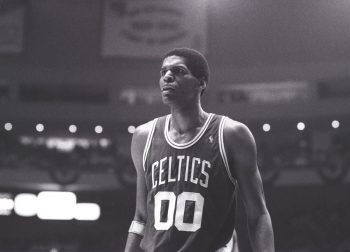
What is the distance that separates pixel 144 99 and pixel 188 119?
13467 millimetres

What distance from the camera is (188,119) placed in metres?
2.74

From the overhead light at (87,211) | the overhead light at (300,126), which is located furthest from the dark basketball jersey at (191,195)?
the overhead light at (87,211)

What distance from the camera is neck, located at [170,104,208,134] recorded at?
2729 millimetres

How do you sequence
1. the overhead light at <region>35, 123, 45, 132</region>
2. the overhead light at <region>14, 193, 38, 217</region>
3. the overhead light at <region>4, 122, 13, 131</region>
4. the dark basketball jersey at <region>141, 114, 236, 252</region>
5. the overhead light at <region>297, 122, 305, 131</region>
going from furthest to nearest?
the overhead light at <region>14, 193, 38, 217</region>
the overhead light at <region>35, 123, 45, 132</region>
the overhead light at <region>4, 122, 13, 131</region>
the overhead light at <region>297, 122, 305, 131</region>
the dark basketball jersey at <region>141, 114, 236, 252</region>

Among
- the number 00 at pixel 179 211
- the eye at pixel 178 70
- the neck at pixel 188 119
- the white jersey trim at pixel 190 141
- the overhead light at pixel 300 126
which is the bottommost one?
the number 00 at pixel 179 211

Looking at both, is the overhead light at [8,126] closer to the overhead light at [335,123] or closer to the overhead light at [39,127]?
the overhead light at [39,127]

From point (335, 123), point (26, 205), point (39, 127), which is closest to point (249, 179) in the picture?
point (335, 123)

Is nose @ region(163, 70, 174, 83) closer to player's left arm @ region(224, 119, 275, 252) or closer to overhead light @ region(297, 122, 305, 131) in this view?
player's left arm @ region(224, 119, 275, 252)

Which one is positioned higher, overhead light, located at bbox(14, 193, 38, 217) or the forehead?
the forehead

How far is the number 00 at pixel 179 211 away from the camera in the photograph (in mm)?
2523

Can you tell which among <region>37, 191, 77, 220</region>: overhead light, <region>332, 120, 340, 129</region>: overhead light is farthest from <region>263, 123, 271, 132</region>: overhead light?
<region>37, 191, 77, 220</region>: overhead light

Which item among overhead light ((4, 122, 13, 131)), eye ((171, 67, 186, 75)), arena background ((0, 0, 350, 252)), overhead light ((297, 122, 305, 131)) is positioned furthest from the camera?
overhead light ((4, 122, 13, 131))

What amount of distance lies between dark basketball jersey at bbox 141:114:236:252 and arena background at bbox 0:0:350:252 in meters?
11.3

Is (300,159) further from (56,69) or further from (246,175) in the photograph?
(246,175)
